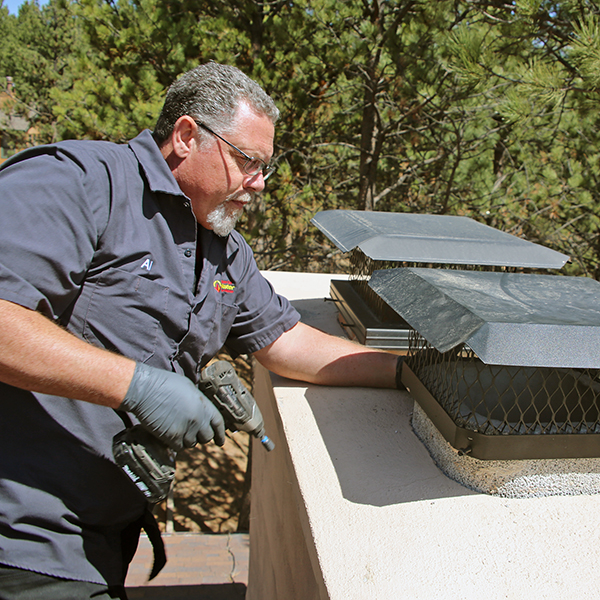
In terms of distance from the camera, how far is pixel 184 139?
1.78 meters

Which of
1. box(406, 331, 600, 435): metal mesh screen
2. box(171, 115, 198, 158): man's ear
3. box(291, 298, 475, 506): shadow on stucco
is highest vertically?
box(171, 115, 198, 158): man's ear

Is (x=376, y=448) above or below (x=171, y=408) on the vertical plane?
below

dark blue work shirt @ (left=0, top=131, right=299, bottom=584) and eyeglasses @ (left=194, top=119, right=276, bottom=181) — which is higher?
eyeglasses @ (left=194, top=119, right=276, bottom=181)

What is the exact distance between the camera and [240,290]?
203 centimetres

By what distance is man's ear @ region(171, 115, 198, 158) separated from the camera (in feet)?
5.78

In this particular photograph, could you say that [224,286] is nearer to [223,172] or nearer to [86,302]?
[223,172]

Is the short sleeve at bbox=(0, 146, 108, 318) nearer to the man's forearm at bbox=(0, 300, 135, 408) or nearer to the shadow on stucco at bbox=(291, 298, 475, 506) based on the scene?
the man's forearm at bbox=(0, 300, 135, 408)

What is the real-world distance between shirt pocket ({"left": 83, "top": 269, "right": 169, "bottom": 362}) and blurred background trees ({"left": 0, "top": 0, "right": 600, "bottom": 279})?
3.95 meters

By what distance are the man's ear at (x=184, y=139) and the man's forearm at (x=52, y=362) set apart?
753 mm

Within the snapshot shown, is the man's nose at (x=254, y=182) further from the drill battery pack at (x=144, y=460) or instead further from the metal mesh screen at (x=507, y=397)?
the drill battery pack at (x=144, y=460)

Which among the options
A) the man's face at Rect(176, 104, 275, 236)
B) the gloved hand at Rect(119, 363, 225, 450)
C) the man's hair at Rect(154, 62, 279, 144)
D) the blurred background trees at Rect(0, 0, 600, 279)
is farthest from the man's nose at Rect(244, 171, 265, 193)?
the blurred background trees at Rect(0, 0, 600, 279)

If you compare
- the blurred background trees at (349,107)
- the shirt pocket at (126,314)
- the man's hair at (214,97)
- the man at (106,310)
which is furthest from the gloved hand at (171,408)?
the blurred background trees at (349,107)

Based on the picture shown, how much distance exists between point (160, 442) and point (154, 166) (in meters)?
0.89

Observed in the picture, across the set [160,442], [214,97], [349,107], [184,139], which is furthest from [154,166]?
[349,107]
